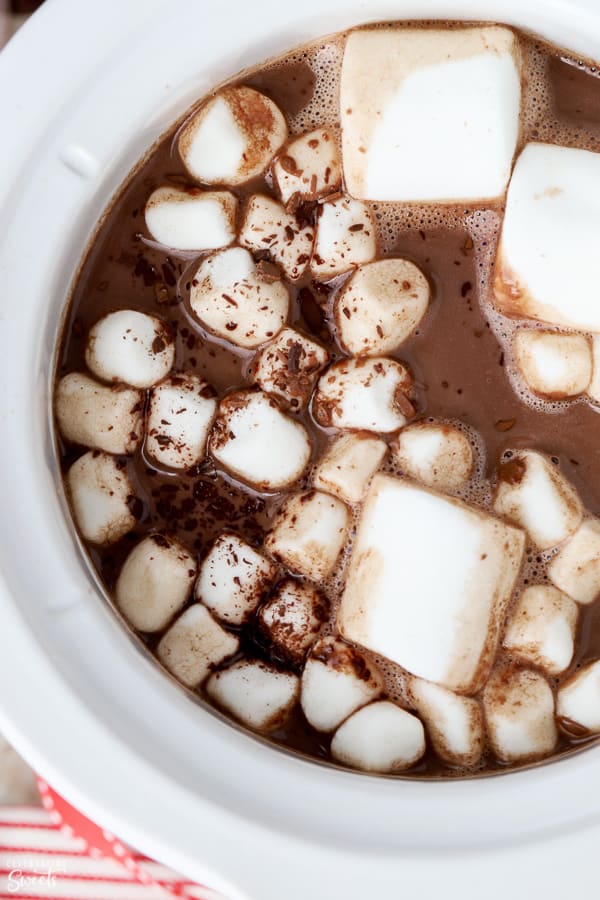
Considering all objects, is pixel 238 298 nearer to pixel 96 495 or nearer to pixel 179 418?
pixel 179 418

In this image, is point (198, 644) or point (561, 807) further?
point (198, 644)

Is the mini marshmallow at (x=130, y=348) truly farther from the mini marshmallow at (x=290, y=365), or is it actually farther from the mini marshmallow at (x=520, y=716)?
the mini marshmallow at (x=520, y=716)

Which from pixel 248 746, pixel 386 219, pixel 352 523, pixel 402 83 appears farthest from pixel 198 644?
pixel 402 83

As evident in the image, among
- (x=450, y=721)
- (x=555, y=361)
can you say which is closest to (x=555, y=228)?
(x=555, y=361)

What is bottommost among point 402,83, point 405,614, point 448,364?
point 405,614

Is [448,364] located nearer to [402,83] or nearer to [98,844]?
[402,83]

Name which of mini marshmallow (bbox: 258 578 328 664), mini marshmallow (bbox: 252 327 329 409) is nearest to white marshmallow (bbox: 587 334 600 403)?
mini marshmallow (bbox: 252 327 329 409)
